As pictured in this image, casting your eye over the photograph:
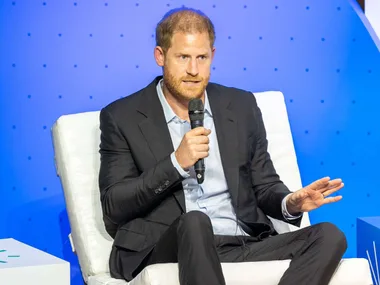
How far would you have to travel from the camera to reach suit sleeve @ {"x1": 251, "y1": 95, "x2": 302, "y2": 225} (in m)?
2.89

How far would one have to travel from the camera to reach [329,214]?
3.72 meters

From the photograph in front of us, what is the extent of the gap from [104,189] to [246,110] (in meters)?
0.59

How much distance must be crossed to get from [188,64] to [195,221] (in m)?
0.60

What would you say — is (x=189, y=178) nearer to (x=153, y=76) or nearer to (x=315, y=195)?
(x=315, y=195)

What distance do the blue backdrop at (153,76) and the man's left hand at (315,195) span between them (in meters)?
0.91

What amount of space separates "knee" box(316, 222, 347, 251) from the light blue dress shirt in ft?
0.80

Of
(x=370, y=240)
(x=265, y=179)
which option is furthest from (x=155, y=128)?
(x=370, y=240)

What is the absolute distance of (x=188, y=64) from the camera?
286cm

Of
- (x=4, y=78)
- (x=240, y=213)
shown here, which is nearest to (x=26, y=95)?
(x=4, y=78)

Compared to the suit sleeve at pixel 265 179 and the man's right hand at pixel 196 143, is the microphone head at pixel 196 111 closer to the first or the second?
the man's right hand at pixel 196 143

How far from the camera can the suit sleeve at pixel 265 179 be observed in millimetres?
2891

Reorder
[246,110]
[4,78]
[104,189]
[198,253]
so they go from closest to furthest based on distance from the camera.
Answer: [198,253] → [104,189] → [246,110] → [4,78]

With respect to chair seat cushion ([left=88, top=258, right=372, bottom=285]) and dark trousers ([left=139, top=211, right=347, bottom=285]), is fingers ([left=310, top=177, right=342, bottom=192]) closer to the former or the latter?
dark trousers ([left=139, top=211, right=347, bottom=285])

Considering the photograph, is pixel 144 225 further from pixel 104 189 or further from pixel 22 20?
pixel 22 20
